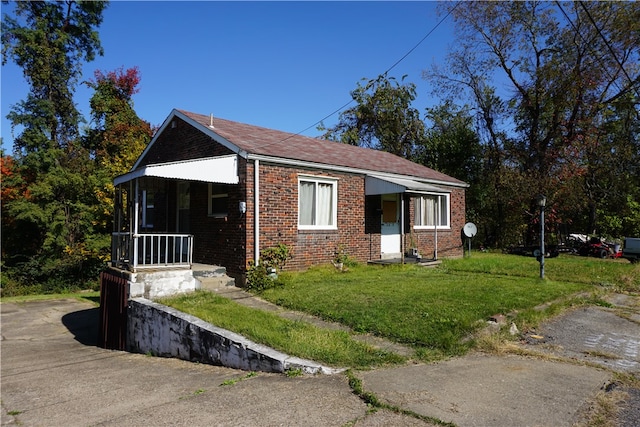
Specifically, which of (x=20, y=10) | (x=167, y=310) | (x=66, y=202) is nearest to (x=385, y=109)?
(x=66, y=202)

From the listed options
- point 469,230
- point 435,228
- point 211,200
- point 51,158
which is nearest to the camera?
point 211,200

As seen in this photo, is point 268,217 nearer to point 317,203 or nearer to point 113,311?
point 317,203

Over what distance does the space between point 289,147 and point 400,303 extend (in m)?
6.61

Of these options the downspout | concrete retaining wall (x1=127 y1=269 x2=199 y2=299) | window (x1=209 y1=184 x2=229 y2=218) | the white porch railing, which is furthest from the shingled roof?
concrete retaining wall (x1=127 y1=269 x2=199 y2=299)

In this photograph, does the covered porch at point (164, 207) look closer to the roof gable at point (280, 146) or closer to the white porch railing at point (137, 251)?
the white porch railing at point (137, 251)

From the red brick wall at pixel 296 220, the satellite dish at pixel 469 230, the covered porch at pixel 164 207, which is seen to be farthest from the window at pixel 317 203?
the satellite dish at pixel 469 230

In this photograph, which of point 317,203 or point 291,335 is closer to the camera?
point 291,335

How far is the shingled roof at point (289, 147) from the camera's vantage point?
38.1 ft

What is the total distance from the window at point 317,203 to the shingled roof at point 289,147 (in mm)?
605

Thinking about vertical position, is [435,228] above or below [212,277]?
above

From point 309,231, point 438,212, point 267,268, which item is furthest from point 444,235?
point 267,268

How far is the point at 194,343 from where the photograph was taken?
23.2 ft

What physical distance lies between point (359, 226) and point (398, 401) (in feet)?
30.7

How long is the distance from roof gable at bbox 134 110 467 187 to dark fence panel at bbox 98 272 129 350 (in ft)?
13.8
